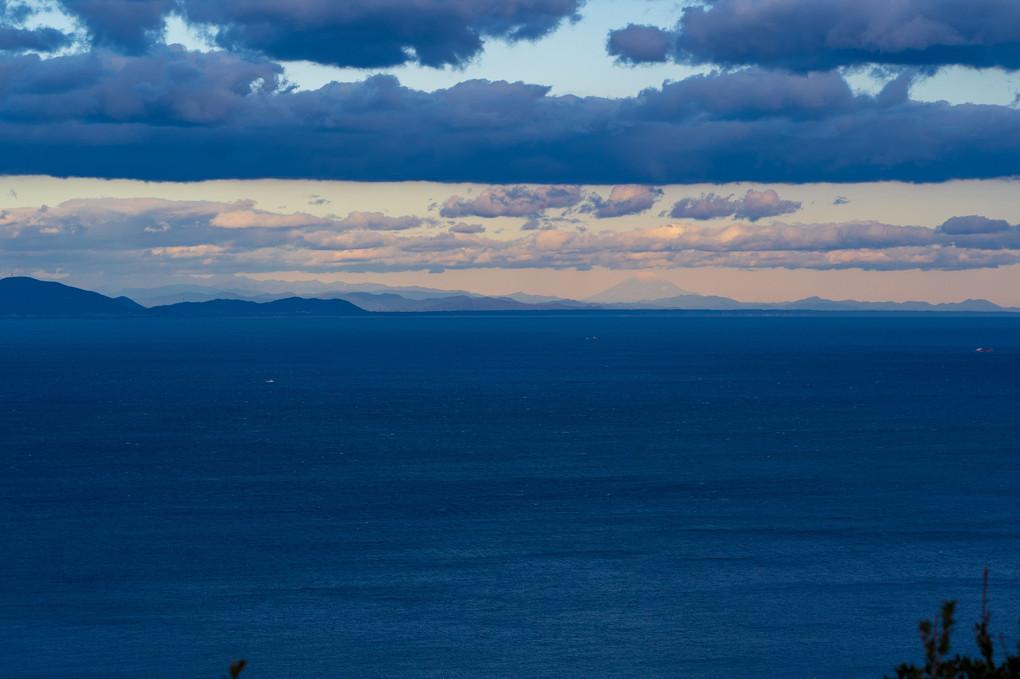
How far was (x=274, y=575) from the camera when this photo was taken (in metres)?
65.8

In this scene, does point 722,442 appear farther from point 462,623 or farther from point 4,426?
point 4,426

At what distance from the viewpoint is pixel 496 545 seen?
71625mm

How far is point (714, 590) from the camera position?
62.3 metres

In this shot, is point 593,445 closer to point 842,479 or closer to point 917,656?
point 842,479

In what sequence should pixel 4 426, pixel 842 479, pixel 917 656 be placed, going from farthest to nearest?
pixel 4 426 < pixel 842 479 < pixel 917 656

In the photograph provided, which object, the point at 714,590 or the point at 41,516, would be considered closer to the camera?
the point at 714,590

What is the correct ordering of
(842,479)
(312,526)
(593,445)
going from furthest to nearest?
(593,445) → (842,479) → (312,526)

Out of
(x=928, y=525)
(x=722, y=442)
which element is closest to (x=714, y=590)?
(x=928, y=525)

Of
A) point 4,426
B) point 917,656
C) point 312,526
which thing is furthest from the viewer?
point 4,426

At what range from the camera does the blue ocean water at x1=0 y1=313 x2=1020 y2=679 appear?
5475 cm

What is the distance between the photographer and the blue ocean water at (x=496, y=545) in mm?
54750

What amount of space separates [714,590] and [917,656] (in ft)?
36.7

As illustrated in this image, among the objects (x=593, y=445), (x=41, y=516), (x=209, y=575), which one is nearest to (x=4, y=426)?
(x=41, y=516)

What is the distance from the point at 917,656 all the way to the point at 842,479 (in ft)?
136
